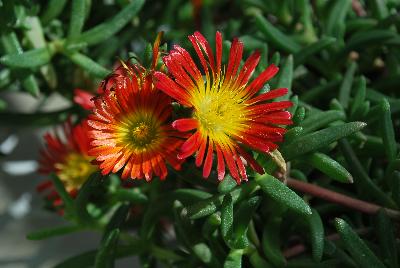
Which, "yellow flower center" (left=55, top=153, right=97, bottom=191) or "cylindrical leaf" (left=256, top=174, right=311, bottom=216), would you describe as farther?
"yellow flower center" (left=55, top=153, right=97, bottom=191)

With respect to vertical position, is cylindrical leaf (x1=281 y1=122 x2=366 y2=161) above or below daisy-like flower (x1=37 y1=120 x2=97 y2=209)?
above

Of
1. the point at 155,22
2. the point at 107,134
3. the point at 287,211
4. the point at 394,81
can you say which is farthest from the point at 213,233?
the point at 155,22

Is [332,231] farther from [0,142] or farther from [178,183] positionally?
[0,142]

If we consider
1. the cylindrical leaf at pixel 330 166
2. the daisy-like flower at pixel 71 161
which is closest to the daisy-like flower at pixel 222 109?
the cylindrical leaf at pixel 330 166

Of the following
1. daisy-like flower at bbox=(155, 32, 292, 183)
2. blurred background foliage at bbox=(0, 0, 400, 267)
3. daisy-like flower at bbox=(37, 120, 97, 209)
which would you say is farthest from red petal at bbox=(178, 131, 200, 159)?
daisy-like flower at bbox=(37, 120, 97, 209)

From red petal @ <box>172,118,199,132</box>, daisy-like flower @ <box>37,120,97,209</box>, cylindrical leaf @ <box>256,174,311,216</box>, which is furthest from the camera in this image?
daisy-like flower @ <box>37,120,97,209</box>

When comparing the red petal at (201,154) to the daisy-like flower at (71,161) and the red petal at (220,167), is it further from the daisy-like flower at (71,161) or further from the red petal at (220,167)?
the daisy-like flower at (71,161)

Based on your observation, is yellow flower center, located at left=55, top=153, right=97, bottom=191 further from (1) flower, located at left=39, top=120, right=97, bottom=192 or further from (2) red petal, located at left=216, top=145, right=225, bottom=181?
(2) red petal, located at left=216, top=145, right=225, bottom=181
